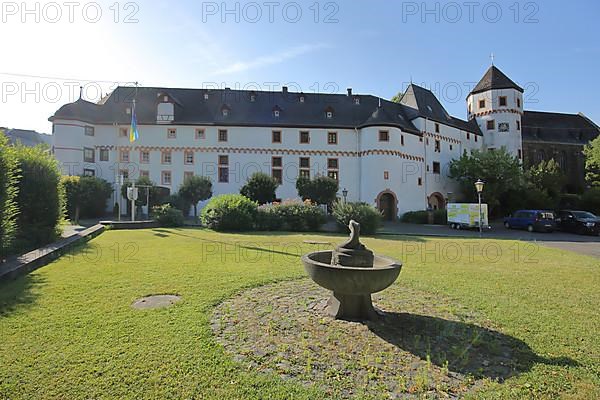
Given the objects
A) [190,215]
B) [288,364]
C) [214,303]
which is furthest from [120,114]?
[288,364]

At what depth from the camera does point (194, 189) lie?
104 ft

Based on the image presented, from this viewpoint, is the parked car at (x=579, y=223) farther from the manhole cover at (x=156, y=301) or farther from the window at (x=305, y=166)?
the manhole cover at (x=156, y=301)

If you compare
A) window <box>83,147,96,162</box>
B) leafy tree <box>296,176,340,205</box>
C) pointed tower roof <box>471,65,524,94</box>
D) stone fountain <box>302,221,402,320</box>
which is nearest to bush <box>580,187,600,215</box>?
pointed tower roof <box>471,65,524,94</box>

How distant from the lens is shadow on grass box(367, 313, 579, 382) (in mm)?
3951

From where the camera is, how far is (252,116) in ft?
126

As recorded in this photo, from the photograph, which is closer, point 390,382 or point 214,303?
point 390,382

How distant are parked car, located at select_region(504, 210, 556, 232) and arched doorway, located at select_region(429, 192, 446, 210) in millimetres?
10421

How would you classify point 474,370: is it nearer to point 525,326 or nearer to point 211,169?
point 525,326

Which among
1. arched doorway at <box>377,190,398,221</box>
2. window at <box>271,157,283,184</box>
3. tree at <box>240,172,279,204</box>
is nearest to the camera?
tree at <box>240,172,279,204</box>

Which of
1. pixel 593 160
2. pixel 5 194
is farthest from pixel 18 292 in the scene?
pixel 593 160

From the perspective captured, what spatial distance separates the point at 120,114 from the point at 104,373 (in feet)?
128

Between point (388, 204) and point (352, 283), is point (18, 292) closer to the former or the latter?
point (352, 283)

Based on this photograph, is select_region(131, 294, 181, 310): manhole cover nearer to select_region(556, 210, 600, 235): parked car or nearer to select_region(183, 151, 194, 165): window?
select_region(556, 210, 600, 235): parked car

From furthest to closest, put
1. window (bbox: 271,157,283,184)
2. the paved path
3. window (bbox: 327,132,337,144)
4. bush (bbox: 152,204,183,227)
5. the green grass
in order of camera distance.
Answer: window (bbox: 327,132,337,144), window (bbox: 271,157,283,184), bush (bbox: 152,204,183,227), the paved path, the green grass
